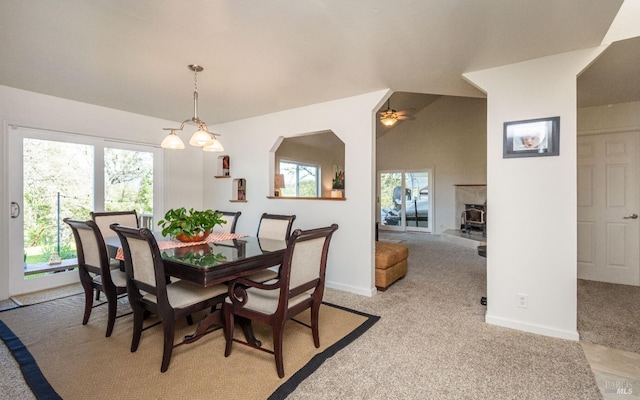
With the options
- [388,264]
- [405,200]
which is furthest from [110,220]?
[405,200]

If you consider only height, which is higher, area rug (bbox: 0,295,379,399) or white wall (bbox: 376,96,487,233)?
white wall (bbox: 376,96,487,233)

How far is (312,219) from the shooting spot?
151 inches

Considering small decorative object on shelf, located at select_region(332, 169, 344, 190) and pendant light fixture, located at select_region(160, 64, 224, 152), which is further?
small decorative object on shelf, located at select_region(332, 169, 344, 190)

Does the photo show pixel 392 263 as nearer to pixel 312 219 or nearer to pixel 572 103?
pixel 312 219

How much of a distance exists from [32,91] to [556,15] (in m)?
5.00

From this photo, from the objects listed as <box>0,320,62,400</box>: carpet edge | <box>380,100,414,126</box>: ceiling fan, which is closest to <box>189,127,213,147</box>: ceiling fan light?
<box>0,320,62,400</box>: carpet edge

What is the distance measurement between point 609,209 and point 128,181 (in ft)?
21.7

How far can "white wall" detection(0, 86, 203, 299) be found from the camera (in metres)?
3.21

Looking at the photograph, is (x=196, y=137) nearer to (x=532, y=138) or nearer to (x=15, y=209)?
(x=15, y=209)

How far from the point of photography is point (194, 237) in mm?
2609

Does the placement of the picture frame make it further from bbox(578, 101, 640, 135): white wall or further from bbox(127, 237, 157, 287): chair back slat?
bbox(127, 237, 157, 287): chair back slat

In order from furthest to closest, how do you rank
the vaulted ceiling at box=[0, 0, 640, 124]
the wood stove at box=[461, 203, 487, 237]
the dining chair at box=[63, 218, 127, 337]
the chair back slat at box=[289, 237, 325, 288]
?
1. the wood stove at box=[461, 203, 487, 237]
2. the dining chair at box=[63, 218, 127, 337]
3. the chair back slat at box=[289, 237, 325, 288]
4. the vaulted ceiling at box=[0, 0, 640, 124]

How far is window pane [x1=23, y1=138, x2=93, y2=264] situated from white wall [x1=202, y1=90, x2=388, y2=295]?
6.79 feet

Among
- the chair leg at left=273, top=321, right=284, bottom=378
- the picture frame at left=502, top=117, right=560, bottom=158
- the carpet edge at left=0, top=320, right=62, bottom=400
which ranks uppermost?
the picture frame at left=502, top=117, right=560, bottom=158
